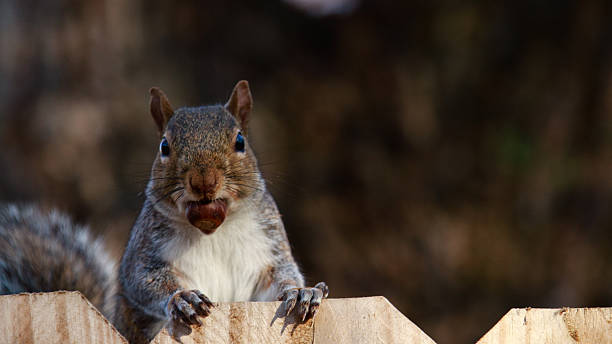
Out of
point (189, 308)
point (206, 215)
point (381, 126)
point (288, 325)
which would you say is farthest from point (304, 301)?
point (381, 126)

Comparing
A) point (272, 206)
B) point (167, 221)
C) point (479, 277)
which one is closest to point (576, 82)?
point (479, 277)

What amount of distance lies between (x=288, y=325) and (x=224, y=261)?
0.55 meters

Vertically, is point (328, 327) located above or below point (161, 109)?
below

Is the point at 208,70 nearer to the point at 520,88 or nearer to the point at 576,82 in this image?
the point at 520,88

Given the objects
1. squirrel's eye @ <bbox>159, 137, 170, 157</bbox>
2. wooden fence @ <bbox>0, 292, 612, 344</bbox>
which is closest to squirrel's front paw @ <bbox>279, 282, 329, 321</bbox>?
wooden fence @ <bbox>0, 292, 612, 344</bbox>

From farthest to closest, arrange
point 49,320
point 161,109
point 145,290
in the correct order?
point 161,109
point 145,290
point 49,320

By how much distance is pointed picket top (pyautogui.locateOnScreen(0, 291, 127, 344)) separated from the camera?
1.09 meters

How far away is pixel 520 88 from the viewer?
3449mm

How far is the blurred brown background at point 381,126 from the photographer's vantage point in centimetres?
321

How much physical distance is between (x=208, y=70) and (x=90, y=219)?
96 centimetres

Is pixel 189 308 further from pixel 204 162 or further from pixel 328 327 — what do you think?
pixel 204 162

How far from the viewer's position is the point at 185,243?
1.67 meters

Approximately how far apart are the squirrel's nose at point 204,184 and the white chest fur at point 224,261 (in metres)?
0.18

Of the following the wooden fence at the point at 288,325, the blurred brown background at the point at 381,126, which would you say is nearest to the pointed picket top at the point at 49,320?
the wooden fence at the point at 288,325
